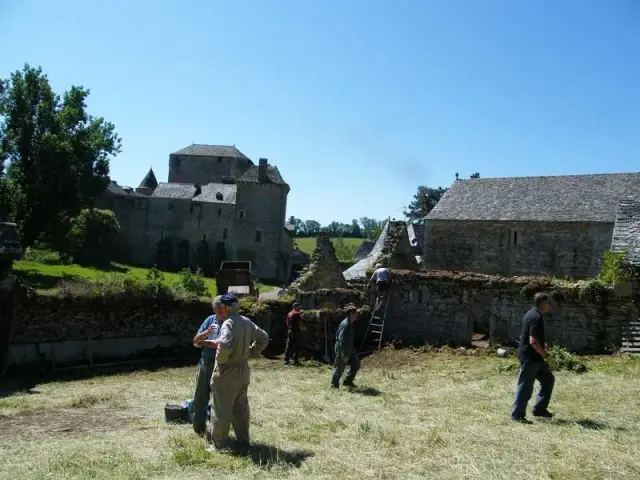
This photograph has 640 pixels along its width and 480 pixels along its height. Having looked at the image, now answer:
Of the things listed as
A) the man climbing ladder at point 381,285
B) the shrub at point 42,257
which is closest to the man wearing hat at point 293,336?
the man climbing ladder at point 381,285

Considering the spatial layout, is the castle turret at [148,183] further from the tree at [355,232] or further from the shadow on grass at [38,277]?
the tree at [355,232]

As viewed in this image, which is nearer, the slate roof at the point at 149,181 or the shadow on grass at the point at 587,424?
the shadow on grass at the point at 587,424

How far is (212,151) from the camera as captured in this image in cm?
7044

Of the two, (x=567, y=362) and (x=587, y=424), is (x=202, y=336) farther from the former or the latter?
(x=567, y=362)

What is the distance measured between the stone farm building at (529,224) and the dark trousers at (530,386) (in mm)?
20729

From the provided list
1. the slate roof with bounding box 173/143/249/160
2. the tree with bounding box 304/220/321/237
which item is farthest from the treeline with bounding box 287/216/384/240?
the slate roof with bounding box 173/143/249/160

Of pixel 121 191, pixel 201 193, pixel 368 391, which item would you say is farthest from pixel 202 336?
pixel 121 191

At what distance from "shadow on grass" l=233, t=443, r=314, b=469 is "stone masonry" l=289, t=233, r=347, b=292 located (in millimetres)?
14981

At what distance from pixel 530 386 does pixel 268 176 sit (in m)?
49.2

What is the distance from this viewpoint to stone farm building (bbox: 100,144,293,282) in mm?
56281

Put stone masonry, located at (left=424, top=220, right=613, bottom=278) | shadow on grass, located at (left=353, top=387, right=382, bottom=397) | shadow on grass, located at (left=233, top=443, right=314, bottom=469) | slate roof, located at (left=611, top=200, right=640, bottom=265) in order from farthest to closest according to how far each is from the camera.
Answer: stone masonry, located at (left=424, top=220, right=613, bottom=278) → slate roof, located at (left=611, top=200, right=640, bottom=265) → shadow on grass, located at (left=353, top=387, right=382, bottom=397) → shadow on grass, located at (left=233, top=443, right=314, bottom=469)

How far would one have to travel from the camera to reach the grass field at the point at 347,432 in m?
6.28

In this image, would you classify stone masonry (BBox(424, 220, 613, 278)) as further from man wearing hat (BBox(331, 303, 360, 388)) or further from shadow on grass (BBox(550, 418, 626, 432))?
shadow on grass (BBox(550, 418, 626, 432))

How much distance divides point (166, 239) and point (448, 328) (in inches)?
1886
